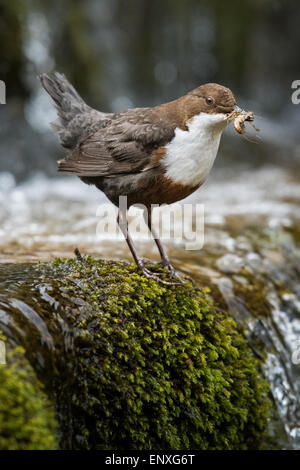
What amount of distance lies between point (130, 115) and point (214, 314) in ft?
4.81

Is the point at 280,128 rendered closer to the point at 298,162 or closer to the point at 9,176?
the point at 298,162

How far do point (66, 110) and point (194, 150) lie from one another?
132 centimetres

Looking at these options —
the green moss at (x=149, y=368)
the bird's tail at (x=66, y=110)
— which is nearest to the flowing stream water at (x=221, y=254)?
the green moss at (x=149, y=368)

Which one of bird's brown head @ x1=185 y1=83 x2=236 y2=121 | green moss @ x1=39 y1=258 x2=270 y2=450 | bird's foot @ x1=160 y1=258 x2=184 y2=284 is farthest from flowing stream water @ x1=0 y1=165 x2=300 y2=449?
bird's brown head @ x1=185 y1=83 x2=236 y2=121

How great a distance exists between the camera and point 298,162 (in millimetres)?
9156

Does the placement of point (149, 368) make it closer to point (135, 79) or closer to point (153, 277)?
point (153, 277)

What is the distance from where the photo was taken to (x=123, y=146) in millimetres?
3312

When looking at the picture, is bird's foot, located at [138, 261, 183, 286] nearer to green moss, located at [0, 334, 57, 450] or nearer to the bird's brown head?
the bird's brown head

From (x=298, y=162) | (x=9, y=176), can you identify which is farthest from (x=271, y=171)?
(x=9, y=176)

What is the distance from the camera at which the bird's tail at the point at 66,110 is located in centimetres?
382

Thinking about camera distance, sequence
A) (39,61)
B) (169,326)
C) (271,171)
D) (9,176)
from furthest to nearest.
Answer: (271,171), (39,61), (9,176), (169,326)

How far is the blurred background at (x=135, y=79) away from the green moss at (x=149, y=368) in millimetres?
1362

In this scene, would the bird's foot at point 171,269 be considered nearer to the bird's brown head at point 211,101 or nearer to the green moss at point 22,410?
the bird's brown head at point 211,101
